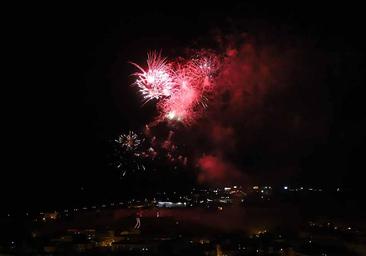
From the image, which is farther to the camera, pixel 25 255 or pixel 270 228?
pixel 270 228

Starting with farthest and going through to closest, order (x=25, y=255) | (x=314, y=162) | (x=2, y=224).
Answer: (x=314, y=162)
(x=2, y=224)
(x=25, y=255)

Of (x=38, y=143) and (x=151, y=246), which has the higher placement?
(x=38, y=143)

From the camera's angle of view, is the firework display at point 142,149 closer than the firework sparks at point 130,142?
No

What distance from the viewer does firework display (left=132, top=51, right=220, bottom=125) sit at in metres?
12.1

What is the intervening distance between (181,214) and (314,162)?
7.12m

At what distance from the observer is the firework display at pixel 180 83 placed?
39.8 ft

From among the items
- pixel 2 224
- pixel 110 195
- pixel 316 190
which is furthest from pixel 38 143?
pixel 316 190

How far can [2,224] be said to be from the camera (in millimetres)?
11664

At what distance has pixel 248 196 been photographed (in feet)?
59.0

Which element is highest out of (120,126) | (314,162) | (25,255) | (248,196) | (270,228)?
(120,126)

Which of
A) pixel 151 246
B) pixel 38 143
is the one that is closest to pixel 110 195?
pixel 38 143

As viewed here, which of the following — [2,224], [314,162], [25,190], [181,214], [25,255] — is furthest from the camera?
[314,162]

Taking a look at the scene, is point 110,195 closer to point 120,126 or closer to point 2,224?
point 120,126

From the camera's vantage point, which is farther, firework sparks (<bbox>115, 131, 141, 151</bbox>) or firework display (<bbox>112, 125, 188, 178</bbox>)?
firework display (<bbox>112, 125, 188, 178</bbox>)
